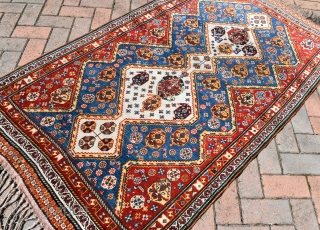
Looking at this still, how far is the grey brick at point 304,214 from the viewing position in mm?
2514

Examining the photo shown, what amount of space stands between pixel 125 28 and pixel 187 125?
5.17ft

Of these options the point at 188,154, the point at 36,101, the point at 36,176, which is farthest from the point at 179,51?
the point at 36,176

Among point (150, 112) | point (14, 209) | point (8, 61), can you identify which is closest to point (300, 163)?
point (150, 112)

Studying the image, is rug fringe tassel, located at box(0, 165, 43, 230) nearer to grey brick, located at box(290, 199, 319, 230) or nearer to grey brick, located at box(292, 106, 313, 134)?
grey brick, located at box(290, 199, 319, 230)

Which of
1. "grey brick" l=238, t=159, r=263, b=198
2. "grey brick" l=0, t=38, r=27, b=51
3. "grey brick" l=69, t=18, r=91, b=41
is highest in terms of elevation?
"grey brick" l=69, t=18, r=91, b=41

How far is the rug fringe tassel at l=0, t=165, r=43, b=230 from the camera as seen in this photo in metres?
2.39

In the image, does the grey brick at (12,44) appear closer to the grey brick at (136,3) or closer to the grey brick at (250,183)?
the grey brick at (136,3)

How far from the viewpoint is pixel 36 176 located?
2.58m

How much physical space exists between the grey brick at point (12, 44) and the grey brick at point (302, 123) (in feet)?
9.71

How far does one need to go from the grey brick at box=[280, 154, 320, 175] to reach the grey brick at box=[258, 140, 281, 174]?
0.06 meters

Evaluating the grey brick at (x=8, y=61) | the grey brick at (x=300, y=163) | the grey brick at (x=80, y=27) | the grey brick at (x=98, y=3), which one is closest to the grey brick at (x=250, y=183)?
the grey brick at (x=300, y=163)

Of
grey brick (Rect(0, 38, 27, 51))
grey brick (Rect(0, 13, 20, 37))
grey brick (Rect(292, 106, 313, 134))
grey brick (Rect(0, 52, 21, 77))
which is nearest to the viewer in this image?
grey brick (Rect(292, 106, 313, 134))

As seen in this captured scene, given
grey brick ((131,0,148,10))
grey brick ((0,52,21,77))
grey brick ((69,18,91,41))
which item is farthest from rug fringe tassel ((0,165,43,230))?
grey brick ((131,0,148,10))

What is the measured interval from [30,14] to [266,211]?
11.2 ft
